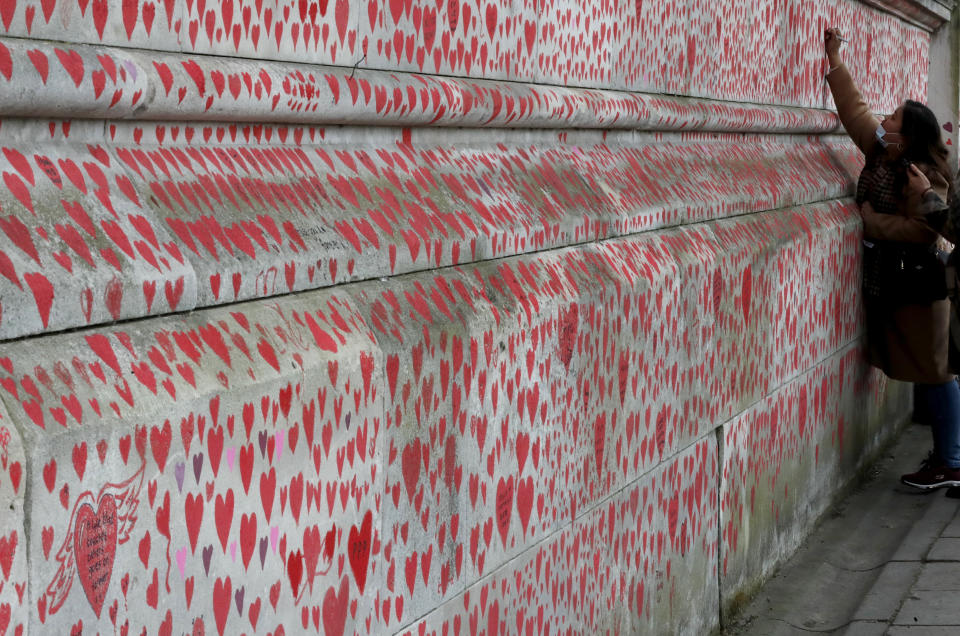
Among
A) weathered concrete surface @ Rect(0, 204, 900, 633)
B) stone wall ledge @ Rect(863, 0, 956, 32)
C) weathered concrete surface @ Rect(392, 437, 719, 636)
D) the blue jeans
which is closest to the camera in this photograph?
weathered concrete surface @ Rect(0, 204, 900, 633)

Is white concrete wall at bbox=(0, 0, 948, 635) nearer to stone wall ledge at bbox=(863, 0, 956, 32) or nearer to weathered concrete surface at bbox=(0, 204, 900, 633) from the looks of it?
weathered concrete surface at bbox=(0, 204, 900, 633)

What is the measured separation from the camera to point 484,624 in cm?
263

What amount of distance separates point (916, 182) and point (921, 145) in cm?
27

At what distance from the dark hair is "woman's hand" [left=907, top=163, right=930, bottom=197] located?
8 cm

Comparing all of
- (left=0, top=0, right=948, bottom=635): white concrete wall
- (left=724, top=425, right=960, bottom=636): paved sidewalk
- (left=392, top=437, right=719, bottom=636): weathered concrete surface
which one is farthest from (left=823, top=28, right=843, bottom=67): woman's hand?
(left=392, top=437, right=719, bottom=636): weathered concrete surface

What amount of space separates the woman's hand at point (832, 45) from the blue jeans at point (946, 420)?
1.73 m

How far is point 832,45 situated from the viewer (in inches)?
245

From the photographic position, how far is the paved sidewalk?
14.9 ft

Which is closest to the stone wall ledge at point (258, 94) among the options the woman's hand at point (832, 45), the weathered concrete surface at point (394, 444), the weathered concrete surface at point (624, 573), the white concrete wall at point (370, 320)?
the white concrete wall at point (370, 320)

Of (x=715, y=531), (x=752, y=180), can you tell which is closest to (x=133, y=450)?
(x=715, y=531)

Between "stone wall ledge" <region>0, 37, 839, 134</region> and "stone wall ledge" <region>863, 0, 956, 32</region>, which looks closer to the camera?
"stone wall ledge" <region>0, 37, 839, 134</region>

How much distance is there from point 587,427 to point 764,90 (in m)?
2.69

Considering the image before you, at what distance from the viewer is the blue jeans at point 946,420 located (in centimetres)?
639

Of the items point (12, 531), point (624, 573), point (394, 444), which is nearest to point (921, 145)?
point (624, 573)
